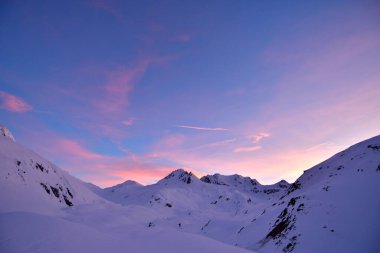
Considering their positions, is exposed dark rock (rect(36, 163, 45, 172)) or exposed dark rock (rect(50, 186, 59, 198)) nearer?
exposed dark rock (rect(50, 186, 59, 198))

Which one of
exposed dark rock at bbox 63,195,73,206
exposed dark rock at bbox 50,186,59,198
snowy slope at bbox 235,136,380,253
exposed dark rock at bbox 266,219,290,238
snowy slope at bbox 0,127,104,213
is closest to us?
snowy slope at bbox 235,136,380,253

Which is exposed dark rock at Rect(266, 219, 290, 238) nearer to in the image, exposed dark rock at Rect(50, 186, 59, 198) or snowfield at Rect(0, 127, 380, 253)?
snowfield at Rect(0, 127, 380, 253)

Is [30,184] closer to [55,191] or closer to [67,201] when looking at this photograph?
[55,191]

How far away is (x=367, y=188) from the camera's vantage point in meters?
22.6

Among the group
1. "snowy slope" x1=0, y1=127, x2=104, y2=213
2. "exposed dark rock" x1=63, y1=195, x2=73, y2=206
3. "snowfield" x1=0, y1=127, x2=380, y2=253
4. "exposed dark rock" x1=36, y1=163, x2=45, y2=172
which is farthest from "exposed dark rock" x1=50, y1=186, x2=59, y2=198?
"exposed dark rock" x1=36, y1=163, x2=45, y2=172

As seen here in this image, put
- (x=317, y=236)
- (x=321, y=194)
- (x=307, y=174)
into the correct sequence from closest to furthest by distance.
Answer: (x=317, y=236) < (x=321, y=194) < (x=307, y=174)

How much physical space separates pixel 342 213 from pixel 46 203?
171 ft

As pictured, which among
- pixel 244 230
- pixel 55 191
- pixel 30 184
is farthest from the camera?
pixel 55 191

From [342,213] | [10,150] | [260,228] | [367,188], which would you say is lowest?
[260,228]

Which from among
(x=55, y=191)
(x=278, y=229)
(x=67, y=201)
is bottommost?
(x=278, y=229)

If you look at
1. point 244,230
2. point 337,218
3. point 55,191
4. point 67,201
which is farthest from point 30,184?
point 337,218

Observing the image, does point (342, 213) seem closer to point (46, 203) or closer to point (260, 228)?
point (260, 228)

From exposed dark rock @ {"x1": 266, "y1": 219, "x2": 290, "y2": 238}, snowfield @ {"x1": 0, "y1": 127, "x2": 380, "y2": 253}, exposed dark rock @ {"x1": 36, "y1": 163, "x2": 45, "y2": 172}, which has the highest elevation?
exposed dark rock @ {"x1": 36, "y1": 163, "x2": 45, "y2": 172}

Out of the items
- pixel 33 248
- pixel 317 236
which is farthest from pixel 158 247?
pixel 317 236
